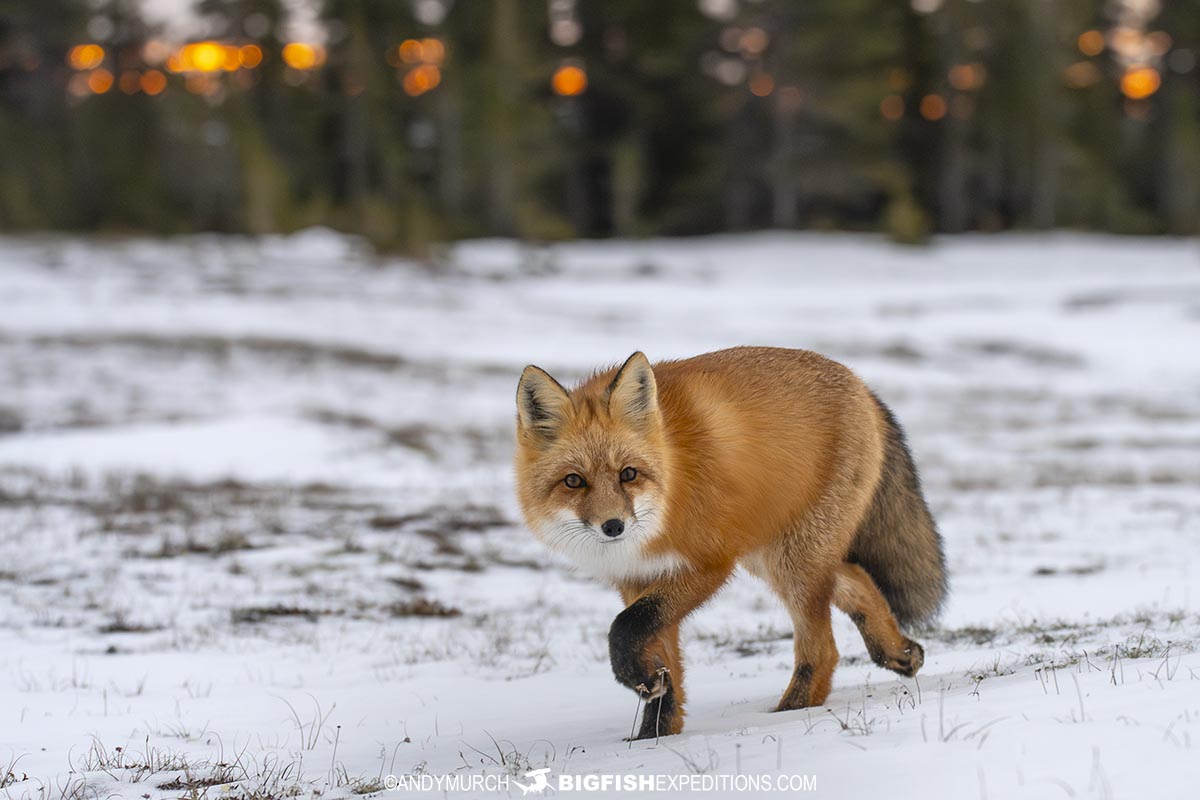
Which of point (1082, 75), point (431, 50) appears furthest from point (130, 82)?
point (1082, 75)

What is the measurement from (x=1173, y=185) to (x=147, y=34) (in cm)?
5018

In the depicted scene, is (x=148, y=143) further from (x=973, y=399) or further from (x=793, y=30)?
(x=973, y=399)

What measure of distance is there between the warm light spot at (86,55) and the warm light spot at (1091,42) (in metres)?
49.2

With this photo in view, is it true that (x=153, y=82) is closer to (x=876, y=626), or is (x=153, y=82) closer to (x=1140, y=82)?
(x=1140, y=82)

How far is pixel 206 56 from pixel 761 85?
2632cm

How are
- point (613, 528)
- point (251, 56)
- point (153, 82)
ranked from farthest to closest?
point (153, 82) < point (251, 56) < point (613, 528)

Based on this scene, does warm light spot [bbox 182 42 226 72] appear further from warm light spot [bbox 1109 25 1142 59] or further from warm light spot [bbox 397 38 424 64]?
warm light spot [bbox 1109 25 1142 59]

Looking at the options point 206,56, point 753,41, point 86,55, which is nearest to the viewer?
point 753,41

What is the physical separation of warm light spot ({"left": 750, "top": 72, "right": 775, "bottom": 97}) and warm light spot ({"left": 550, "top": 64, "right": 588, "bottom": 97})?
308 inches

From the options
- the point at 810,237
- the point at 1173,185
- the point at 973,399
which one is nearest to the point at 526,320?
the point at 973,399

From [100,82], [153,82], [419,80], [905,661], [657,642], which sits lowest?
[905,661]

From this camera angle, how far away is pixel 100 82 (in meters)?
52.0

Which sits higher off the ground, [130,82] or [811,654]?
[130,82]

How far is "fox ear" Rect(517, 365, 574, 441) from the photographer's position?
544 cm
